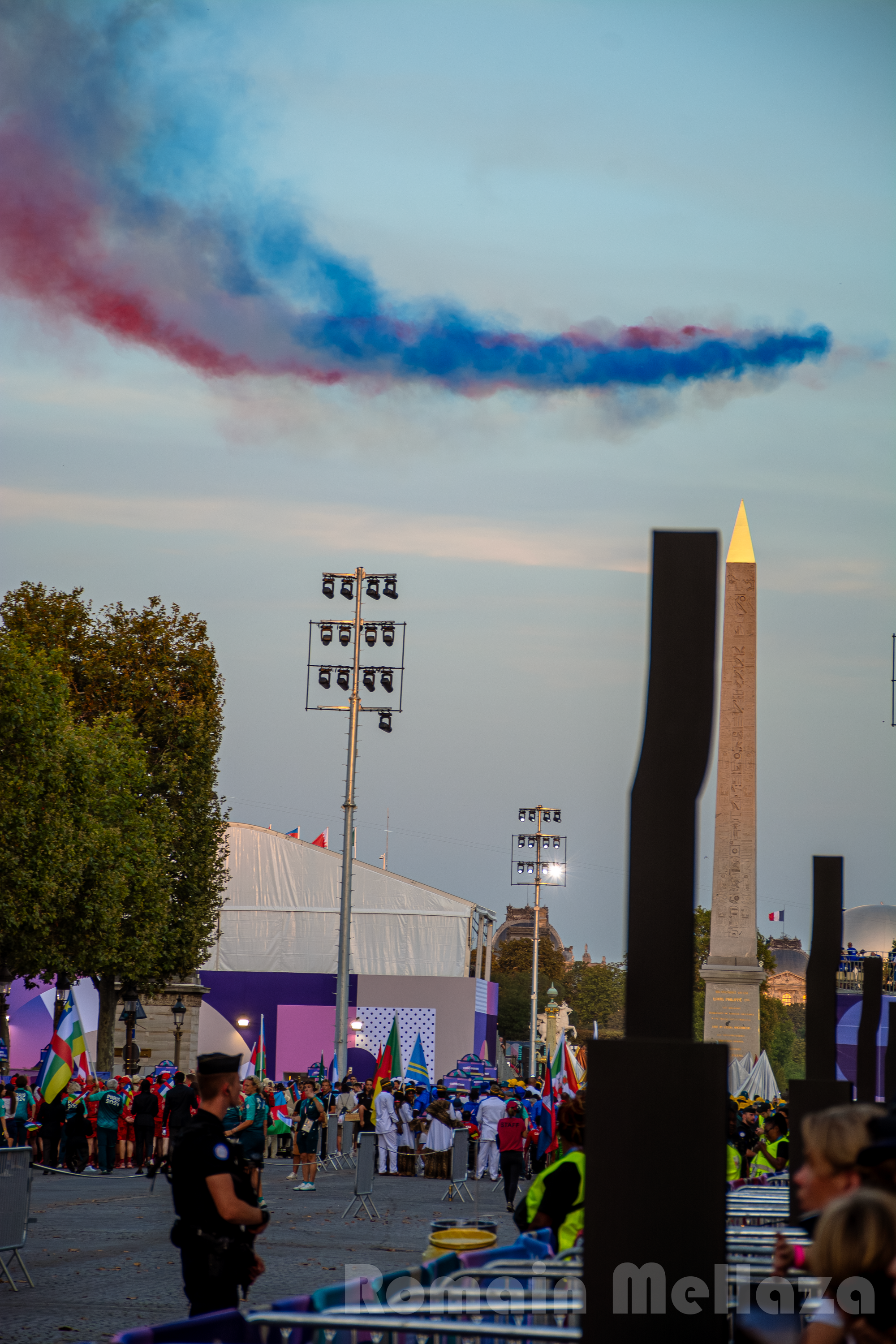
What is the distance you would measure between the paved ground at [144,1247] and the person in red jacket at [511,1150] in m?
0.43

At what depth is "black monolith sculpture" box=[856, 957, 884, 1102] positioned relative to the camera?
63.6ft

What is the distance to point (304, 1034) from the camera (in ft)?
193

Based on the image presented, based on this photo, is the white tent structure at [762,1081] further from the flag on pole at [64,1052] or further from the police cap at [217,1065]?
the police cap at [217,1065]

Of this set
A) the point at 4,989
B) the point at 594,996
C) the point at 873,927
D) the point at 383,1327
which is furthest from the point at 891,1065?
the point at 594,996

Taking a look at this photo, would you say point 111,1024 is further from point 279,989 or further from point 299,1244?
point 299,1244

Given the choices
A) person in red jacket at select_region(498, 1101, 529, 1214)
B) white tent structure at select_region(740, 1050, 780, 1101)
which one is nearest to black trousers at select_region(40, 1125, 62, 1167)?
person in red jacket at select_region(498, 1101, 529, 1214)

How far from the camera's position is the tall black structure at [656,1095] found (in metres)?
4.91

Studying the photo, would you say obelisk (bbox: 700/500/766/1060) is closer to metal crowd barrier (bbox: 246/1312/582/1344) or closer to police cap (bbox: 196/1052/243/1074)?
police cap (bbox: 196/1052/243/1074)

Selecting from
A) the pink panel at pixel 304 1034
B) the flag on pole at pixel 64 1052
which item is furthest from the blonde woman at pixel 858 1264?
the pink panel at pixel 304 1034

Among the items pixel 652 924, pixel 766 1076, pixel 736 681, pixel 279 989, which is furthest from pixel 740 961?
pixel 652 924

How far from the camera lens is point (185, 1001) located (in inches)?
2058

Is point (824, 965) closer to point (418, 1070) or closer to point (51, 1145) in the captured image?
point (51, 1145)

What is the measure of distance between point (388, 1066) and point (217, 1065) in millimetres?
23070

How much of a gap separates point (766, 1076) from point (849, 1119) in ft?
105
